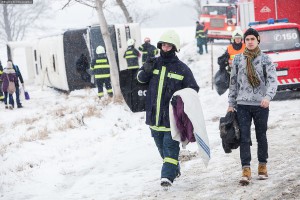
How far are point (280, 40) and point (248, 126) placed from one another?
8736 millimetres

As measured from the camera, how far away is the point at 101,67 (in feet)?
57.6

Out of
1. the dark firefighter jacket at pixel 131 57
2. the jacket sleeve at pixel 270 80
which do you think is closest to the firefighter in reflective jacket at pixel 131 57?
the dark firefighter jacket at pixel 131 57

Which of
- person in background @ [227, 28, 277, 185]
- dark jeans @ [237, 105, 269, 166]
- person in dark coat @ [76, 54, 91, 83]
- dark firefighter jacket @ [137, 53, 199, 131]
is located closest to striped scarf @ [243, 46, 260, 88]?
person in background @ [227, 28, 277, 185]

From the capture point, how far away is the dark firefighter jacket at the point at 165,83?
678cm

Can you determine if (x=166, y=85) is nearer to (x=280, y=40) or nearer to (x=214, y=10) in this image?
(x=280, y=40)

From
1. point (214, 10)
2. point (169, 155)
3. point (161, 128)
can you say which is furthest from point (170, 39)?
point (214, 10)

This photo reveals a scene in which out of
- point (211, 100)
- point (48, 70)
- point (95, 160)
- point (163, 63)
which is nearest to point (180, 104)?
point (163, 63)

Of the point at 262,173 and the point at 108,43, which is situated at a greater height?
the point at 108,43

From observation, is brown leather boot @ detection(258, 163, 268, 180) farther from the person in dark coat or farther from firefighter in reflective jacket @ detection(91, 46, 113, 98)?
the person in dark coat

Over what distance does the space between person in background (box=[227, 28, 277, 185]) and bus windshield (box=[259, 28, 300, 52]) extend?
8.27 metres

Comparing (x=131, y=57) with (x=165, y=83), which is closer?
(x=165, y=83)

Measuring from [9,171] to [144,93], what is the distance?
3109 mm

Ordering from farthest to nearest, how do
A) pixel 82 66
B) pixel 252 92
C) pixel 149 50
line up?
pixel 82 66 → pixel 149 50 → pixel 252 92

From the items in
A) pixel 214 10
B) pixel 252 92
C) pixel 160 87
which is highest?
pixel 214 10
